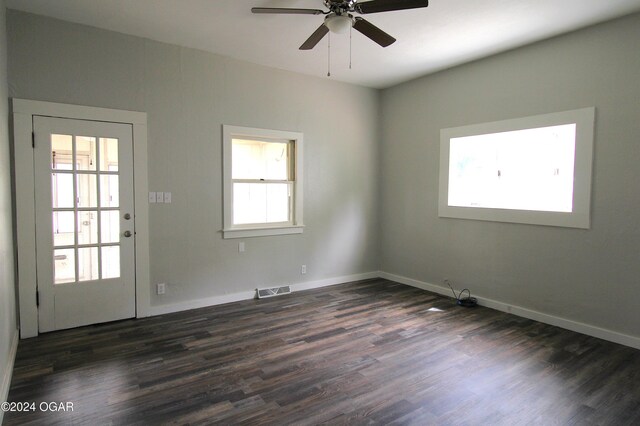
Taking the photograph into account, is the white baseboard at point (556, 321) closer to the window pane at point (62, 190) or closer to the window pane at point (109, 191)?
the window pane at point (109, 191)

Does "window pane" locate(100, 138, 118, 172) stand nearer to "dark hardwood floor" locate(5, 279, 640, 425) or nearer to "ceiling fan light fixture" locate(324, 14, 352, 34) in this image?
"dark hardwood floor" locate(5, 279, 640, 425)

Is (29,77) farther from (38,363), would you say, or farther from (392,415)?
(392,415)

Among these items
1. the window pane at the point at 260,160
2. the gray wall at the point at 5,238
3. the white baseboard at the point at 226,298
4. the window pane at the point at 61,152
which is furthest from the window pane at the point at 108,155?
the white baseboard at the point at 226,298

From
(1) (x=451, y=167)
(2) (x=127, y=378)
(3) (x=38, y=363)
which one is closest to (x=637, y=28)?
(1) (x=451, y=167)

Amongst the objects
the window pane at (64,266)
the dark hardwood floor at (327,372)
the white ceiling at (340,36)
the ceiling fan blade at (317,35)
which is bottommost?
the dark hardwood floor at (327,372)

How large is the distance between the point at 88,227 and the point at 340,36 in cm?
321

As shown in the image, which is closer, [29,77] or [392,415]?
[392,415]

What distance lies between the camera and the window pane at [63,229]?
344 centimetres

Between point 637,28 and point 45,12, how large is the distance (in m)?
5.31

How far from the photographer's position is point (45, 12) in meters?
3.27

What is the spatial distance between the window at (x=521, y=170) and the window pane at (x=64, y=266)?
4.34 m

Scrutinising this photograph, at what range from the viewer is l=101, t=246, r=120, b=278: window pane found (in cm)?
369

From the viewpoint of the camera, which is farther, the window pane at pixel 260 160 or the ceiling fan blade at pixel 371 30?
the window pane at pixel 260 160

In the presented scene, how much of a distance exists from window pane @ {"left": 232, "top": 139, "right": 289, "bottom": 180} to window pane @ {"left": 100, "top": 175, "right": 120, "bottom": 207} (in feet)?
4.43
